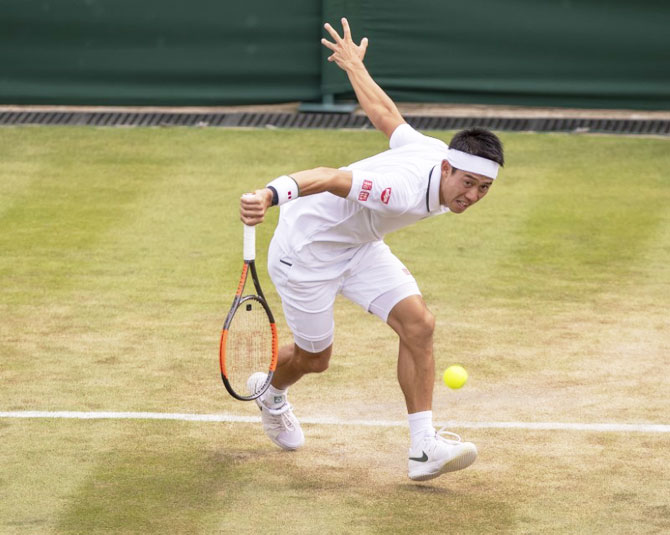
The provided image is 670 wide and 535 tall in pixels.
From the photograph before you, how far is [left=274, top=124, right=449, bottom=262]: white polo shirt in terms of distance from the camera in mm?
6066

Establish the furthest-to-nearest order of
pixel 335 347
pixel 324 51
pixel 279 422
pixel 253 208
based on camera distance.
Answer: pixel 324 51 < pixel 335 347 < pixel 279 422 < pixel 253 208

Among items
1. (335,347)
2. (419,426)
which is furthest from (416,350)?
(335,347)

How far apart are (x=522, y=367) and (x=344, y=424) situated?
1321 mm

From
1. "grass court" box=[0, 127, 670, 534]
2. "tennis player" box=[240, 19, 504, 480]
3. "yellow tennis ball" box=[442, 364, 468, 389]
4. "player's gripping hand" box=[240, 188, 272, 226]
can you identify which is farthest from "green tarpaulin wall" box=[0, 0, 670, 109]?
"player's gripping hand" box=[240, 188, 272, 226]

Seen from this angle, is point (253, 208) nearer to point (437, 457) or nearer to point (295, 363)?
point (295, 363)

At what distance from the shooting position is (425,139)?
668 cm

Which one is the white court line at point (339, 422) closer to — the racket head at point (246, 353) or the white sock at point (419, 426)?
the racket head at point (246, 353)

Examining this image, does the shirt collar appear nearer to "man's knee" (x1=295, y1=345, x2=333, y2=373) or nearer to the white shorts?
the white shorts

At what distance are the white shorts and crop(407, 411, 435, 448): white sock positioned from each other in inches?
19.5

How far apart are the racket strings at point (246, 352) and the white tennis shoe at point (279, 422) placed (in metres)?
0.07

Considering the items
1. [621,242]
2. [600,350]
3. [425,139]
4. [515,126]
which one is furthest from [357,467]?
[515,126]

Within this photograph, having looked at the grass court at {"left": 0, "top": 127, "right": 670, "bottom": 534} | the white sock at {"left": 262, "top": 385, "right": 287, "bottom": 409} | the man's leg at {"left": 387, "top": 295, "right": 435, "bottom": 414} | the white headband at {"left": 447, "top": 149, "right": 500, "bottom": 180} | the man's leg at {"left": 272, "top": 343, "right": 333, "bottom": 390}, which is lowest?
the grass court at {"left": 0, "top": 127, "right": 670, "bottom": 534}

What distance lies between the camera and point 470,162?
243 inches

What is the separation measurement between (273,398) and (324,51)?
21.9 ft
